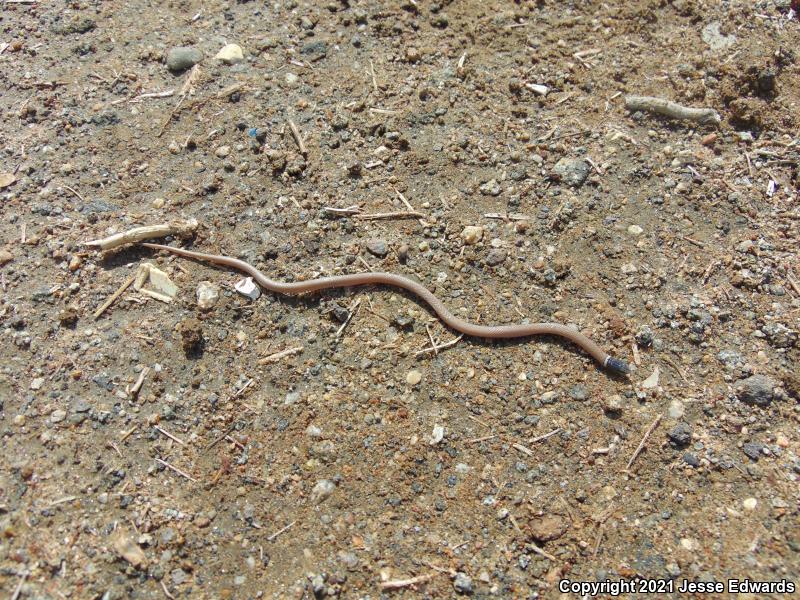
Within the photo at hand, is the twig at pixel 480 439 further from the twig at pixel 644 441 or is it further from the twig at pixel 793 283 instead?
the twig at pixel 793 283

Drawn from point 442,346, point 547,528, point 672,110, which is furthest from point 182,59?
point 547,528

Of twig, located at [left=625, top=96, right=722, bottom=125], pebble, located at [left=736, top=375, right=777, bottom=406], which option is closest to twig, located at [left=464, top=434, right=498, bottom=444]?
pebble, located at [left=736, top=375, right=777, bottom=406]

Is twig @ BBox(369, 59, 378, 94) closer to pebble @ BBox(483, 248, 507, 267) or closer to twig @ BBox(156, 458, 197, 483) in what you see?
pebble @ BBox(483, 248, 507, 267)

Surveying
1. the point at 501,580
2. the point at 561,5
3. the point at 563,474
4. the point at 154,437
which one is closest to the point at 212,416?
the point at 154,437

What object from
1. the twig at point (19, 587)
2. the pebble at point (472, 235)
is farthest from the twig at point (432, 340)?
the twig at point (19, 587)

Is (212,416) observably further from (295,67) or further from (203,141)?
(295,67)
